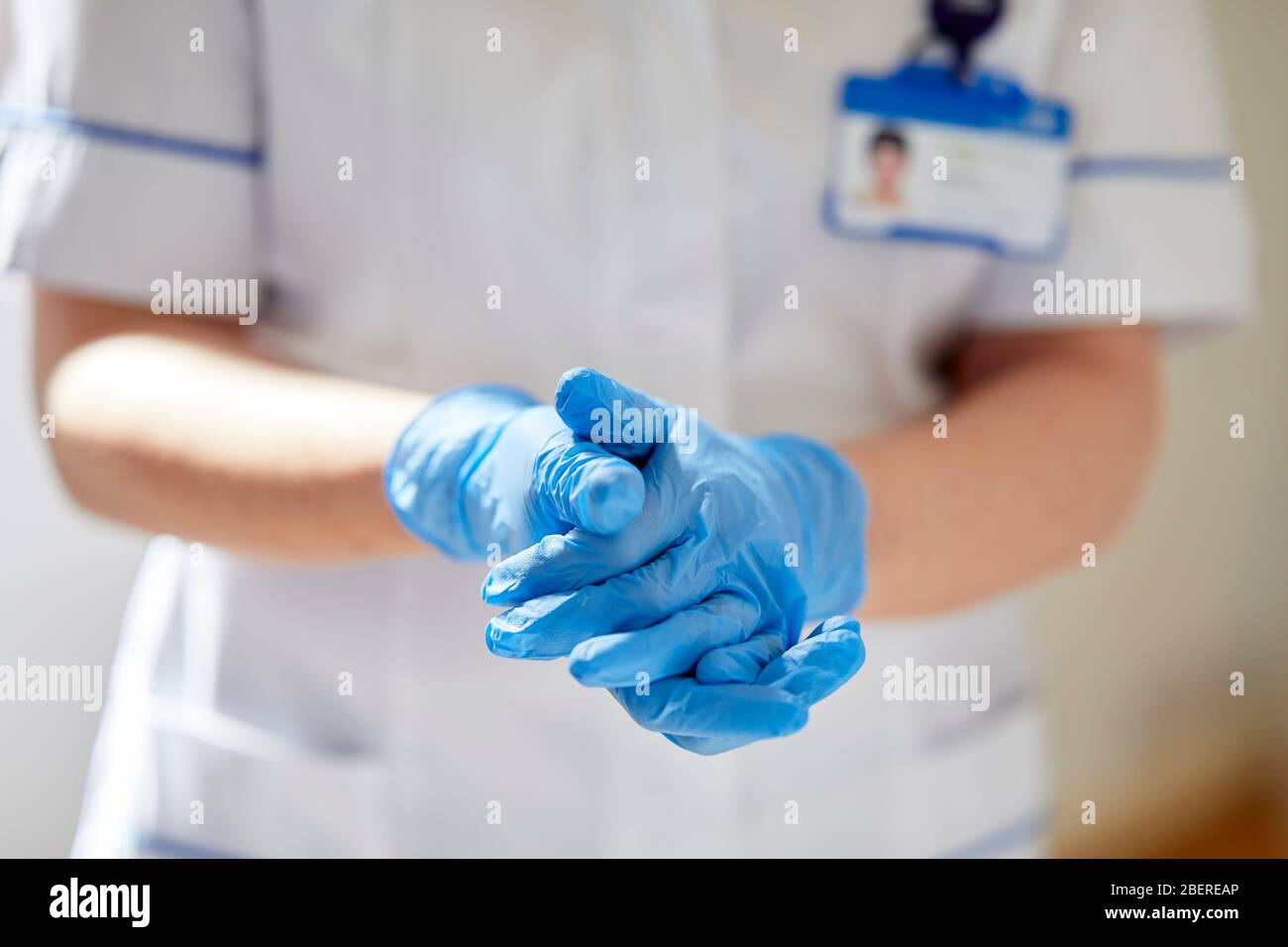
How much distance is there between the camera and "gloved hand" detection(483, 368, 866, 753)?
0.36m

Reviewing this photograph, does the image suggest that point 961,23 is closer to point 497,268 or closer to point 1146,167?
point 1146,167

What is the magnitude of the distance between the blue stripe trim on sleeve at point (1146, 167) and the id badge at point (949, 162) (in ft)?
0.07

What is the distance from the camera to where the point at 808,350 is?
2.18 ft

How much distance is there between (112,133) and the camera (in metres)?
0.58

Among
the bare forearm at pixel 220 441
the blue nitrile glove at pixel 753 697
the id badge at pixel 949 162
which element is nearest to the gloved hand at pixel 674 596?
the blue nitrile glove at pixel 753 697

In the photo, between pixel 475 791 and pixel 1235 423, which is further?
pixel 1235 423

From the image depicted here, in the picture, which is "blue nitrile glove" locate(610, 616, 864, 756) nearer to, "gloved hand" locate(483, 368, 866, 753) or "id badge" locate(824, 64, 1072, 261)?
"gloved hand" locate(483, 368, 866, 753)

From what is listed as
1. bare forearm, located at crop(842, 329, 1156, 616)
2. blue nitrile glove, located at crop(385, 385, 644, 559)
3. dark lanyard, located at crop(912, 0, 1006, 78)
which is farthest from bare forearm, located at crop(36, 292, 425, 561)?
dark lanyard, located at crop(912, 0, 1006, 78)

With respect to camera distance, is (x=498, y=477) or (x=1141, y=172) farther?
(x=1141, y=172)

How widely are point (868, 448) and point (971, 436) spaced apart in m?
0.07

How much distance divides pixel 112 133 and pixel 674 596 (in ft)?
1.38

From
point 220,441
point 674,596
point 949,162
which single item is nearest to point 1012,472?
point 949,162
